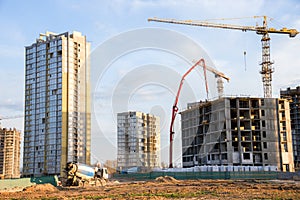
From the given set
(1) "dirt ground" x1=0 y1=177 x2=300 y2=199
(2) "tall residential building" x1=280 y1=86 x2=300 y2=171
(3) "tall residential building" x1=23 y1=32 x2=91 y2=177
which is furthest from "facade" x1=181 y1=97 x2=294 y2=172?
(1) "dirt ground" x1=0 y1=177 x2=300 y2=199

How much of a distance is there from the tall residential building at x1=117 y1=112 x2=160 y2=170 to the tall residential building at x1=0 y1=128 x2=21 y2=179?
38.1 metres

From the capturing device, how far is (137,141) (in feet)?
445

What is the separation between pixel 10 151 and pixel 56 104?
60.7 meters

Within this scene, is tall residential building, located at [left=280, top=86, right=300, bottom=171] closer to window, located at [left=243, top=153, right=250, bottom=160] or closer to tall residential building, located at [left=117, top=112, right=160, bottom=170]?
window, located at [left=243, top=153, right=250, bottom=160]

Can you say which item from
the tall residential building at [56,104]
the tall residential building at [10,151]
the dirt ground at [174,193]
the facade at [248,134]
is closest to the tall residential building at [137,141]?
the tall residential building at [10,151]

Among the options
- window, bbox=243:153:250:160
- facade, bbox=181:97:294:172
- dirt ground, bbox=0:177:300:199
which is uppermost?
facade, bbox=181:97:294:172

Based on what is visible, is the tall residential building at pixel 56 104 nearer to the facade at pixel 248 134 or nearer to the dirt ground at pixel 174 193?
the facade at pixel 248 134

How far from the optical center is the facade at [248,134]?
79688 millimetres

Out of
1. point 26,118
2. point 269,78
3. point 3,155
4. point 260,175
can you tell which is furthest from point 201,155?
point 3,155

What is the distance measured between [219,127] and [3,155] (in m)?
85.7

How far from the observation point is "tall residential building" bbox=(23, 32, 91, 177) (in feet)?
278

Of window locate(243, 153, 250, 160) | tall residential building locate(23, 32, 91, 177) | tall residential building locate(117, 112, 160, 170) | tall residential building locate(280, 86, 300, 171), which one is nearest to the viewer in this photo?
window locate(243, 153, 250, 160)

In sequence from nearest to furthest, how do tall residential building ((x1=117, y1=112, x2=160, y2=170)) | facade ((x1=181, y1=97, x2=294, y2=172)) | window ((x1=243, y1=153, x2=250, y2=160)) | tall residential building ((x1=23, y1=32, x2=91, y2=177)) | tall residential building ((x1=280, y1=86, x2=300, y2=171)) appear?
window ((x1=243, y1=153, x2=250, y2=160)) < facade ((x1=181, y1=97, x2=294, y2=172)) < tall residential building ((x1=23, y1=32, x2=91, y2=177)) < tall residential building ((x1=280, y1=86, x2=300, y2=171)) < tall residential building ((x1=117, y1=112, x2=160, y2=170))

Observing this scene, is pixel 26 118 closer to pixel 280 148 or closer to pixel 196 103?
pixel 196 103
